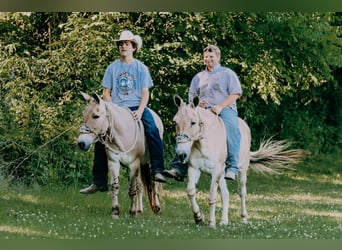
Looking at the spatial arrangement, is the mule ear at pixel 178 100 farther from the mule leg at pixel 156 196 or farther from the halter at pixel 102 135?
the mule leg at pixel 156 196

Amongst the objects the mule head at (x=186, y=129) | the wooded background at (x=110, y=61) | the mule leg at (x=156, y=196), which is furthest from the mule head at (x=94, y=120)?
the wooded background at (x=110, y=61)

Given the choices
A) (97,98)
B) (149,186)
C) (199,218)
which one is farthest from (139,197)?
(97,98)

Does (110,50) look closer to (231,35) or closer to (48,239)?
(231,35)

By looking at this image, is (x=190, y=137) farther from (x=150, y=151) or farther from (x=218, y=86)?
(x=150, y=151)

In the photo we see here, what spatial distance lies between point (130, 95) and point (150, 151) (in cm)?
54

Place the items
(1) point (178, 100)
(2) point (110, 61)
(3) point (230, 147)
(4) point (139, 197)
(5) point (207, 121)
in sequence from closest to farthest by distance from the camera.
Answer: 1. (5) point (207, 121)
2. (3) point (230, 147)
3. (1) point (178, 100)
4. (4) point (139, 197)
5. (2) point (110, 61)

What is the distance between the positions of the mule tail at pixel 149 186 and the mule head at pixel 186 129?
1.00m

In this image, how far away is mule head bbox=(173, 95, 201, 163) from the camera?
7387 mm

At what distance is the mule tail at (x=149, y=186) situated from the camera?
27.8ft

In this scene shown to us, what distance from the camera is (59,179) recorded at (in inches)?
398

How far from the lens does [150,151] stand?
8.28 m

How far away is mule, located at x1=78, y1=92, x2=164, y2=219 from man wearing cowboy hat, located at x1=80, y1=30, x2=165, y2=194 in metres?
0.10

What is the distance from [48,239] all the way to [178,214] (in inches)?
69.4
